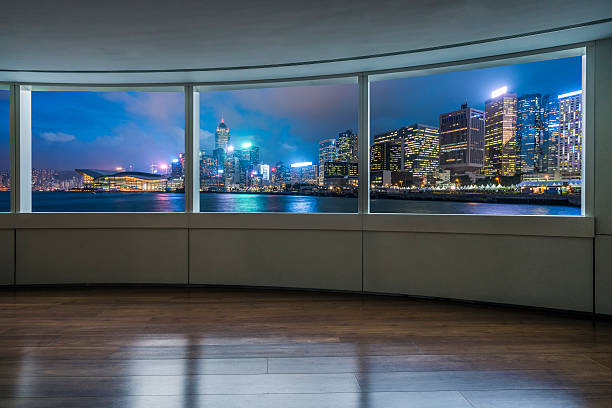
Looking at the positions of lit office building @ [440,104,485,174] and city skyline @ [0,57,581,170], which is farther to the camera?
city skyline @ [0,57,581,170]

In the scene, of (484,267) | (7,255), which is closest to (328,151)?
(484,267)

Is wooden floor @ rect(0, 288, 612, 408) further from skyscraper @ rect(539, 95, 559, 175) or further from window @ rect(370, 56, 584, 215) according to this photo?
skyscraper @ rect(539, 95, 559, 175)

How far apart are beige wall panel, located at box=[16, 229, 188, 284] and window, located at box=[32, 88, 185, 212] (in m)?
38.4

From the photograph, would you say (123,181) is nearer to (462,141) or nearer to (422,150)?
(422,150)

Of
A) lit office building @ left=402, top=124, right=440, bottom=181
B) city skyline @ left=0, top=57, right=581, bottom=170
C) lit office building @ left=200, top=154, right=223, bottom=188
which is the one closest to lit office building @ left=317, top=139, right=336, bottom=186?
lit office building @ left=402, top=124, right=440, bottom=181

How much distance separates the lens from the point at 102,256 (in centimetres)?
438

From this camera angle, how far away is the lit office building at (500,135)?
A: 4.72 metres

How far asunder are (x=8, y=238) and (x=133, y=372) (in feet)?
11.5

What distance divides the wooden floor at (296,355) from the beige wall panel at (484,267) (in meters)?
0.19

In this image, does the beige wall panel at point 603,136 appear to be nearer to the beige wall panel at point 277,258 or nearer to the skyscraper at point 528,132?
the skyscraper at point 528,132

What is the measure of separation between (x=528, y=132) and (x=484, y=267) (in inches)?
75.5

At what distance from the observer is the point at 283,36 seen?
2984 mm

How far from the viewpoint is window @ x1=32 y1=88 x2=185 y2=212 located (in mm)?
42531

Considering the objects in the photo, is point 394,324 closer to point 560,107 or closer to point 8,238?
point 560,107
